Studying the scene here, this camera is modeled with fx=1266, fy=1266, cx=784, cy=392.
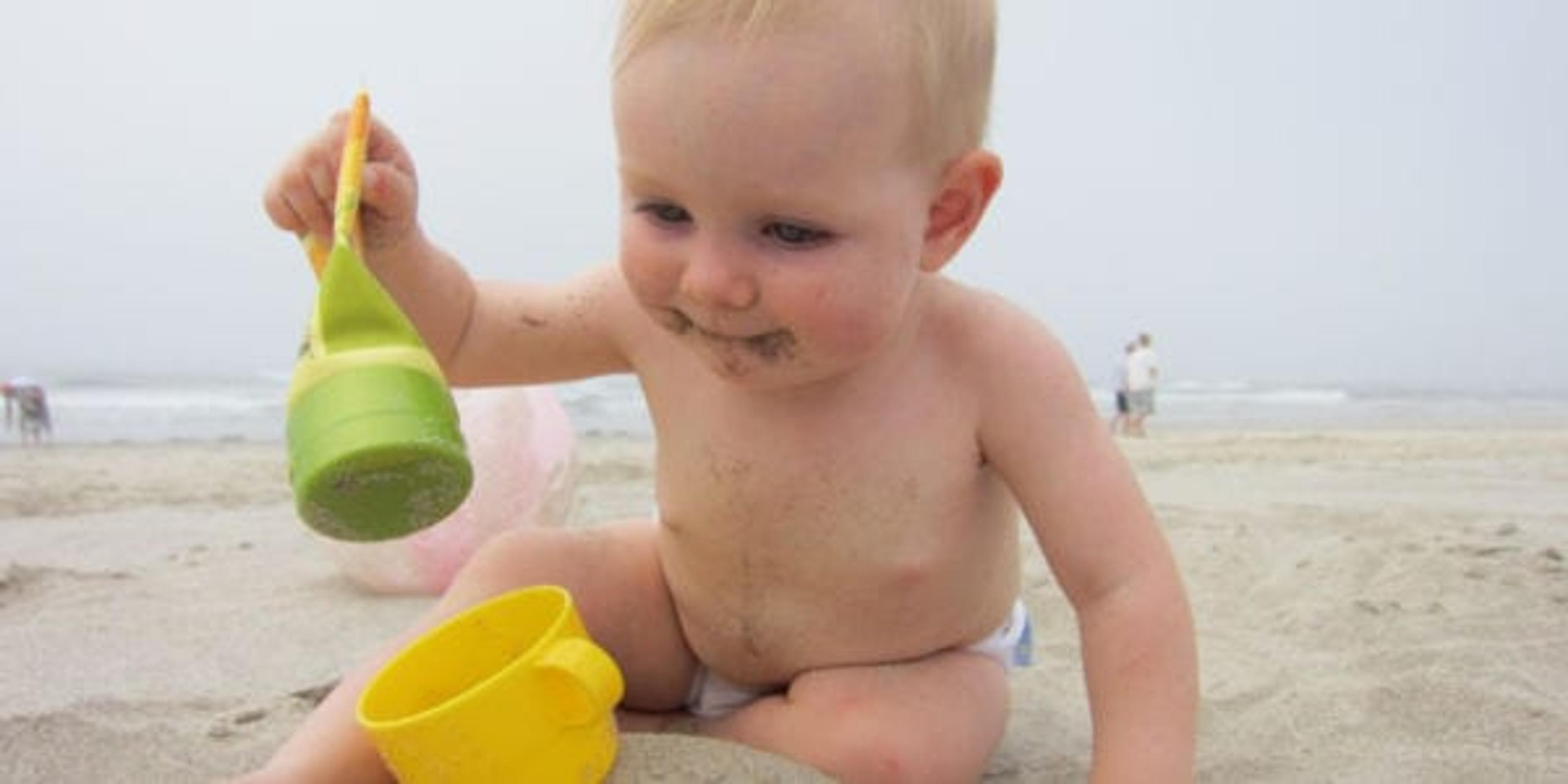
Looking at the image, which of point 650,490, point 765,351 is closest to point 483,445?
point 765,351

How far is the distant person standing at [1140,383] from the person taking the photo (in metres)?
12.6

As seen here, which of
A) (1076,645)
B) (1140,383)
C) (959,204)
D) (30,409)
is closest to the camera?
(959,204)

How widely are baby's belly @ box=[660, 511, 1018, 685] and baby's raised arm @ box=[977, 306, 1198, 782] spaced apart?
16 centimetres

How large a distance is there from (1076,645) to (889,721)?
3.93 ft

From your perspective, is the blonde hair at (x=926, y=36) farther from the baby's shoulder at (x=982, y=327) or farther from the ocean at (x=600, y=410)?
the ocean at (x=600, y=410)

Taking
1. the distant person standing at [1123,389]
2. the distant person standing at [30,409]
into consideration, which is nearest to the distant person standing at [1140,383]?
the distant person standing at [1123,389]

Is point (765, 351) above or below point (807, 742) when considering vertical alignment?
above

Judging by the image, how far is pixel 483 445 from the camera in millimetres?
3229

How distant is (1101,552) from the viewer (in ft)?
5.04

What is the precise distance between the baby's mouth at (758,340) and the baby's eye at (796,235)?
10cm

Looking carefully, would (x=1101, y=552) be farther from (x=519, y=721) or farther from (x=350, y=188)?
(x=350, y=188)

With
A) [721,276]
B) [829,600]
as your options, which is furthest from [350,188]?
[829,600]

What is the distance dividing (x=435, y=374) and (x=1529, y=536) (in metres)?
3.50

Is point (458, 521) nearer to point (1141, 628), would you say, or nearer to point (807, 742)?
point (807, 742)
